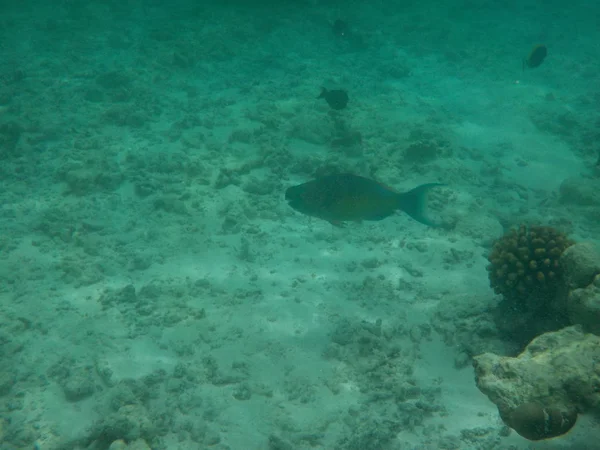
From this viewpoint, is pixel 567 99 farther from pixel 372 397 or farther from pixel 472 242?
pixel 372 397

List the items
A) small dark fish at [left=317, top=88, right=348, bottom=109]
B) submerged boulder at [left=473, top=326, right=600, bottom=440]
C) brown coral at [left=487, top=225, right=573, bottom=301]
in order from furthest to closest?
1. small dark fish at [left=317, top=88, right=348, bottom=109]
2. brown coral at [left=487, top=225, right=573, bottom=301]
3. submerged boulder at [left=473, top=326, right=600, bottom=440]

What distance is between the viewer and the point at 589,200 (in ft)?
22.7

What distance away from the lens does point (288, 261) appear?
5.42m

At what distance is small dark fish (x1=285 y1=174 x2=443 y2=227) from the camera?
404cm

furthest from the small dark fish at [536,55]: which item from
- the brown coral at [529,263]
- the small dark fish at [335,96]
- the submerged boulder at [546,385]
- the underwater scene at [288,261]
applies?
the submerged boulder at [546,385]

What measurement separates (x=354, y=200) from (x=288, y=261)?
1714 mm

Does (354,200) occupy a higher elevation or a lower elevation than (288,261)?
higher

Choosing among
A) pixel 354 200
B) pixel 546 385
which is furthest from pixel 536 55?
pixel 546 385

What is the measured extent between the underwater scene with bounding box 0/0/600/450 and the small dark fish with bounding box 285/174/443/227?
2cm

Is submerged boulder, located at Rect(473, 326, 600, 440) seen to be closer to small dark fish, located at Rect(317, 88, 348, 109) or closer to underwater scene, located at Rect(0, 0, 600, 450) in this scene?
underwater scene, located at Rect(0, 0, 600, 450)

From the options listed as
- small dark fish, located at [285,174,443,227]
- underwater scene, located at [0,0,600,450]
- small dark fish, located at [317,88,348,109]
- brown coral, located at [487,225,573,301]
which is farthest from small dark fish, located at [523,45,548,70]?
small dark fish, located at [285,174,443,227]

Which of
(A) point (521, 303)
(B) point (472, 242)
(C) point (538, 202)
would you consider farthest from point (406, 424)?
(C) point (538, 202)

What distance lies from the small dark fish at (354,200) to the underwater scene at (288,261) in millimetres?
22

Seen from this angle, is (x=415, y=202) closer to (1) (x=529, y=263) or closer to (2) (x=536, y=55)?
(1) (x=529, y=263)
